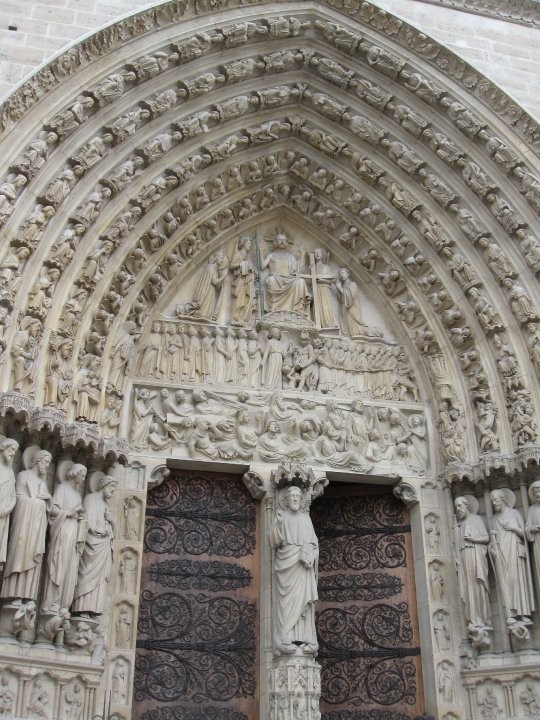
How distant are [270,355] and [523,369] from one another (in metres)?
2.28

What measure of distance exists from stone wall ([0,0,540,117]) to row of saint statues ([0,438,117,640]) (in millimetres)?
2966

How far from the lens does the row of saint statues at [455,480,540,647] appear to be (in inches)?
257

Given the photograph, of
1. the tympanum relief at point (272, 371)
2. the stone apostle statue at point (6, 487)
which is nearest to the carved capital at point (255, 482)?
the tympanum relief at point (272, 371)

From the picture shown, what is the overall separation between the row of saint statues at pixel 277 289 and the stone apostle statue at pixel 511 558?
2210mm

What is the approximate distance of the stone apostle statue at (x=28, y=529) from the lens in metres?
5.57

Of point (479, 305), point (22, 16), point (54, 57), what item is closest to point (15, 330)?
point (54, 57)

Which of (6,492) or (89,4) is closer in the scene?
(6,492)

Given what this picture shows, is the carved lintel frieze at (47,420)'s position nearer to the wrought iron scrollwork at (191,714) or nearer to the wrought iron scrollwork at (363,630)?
the wrought iron scrollwork at (191,714)

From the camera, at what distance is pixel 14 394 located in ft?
19.5

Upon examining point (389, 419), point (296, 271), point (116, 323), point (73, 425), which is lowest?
point (73, 425)

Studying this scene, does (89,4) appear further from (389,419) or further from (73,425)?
(389,419)

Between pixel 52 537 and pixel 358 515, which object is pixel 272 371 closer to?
pixel 358 515

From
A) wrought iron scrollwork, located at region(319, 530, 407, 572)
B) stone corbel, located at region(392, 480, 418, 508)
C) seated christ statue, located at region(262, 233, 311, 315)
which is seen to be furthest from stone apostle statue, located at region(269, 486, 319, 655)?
seated christ statue, located at region(262, 233, 311, 315)

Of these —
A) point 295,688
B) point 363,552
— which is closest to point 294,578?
point 295,688
